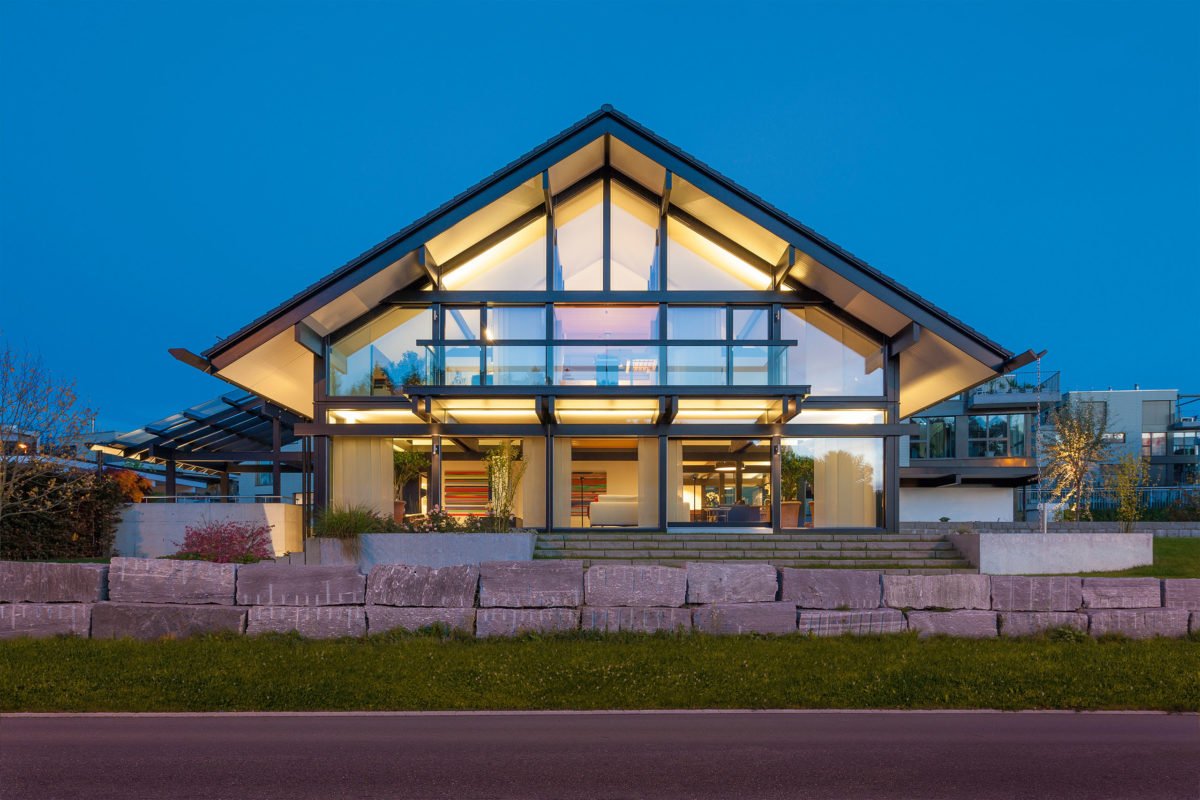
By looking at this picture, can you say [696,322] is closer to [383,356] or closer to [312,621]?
[383,356]

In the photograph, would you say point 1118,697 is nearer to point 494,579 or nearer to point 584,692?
point 584,692

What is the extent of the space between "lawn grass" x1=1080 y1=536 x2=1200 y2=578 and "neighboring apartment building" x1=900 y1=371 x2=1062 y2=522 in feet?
40.3

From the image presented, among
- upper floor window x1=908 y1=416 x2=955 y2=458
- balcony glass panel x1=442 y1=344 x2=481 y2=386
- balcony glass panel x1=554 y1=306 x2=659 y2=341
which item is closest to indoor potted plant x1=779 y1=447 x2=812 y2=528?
balcony glass panel x1=554 y1=306 x2=659 y2=341

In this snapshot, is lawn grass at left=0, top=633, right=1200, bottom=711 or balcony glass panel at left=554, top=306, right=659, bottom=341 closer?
lawn grass at left=0, top=633, right=1200, bottom=711

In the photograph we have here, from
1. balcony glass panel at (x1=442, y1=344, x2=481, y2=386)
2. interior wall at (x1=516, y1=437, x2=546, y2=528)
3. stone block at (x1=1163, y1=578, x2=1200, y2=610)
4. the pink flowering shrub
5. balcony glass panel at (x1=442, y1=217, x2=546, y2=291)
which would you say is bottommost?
stone block at (x1=1163, y1=578, x2=1200, y2=610)

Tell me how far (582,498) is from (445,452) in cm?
421

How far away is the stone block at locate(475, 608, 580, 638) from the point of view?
9164 millimetres

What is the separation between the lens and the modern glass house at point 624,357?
56.9 feet

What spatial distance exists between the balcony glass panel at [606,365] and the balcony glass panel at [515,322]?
788mm

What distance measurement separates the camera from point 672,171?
1684cm

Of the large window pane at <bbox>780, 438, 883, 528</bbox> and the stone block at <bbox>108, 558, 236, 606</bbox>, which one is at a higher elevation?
the large window pane at <bbox>780, 438, 883, 528</bbox>

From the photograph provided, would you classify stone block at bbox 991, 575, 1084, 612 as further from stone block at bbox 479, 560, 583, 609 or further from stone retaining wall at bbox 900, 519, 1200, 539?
stone retaining wall at bbox 900, 519, 1200, 539

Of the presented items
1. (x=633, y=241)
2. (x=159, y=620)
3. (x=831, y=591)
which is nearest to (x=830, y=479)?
(x=633, y=241)

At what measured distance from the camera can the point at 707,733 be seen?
6035mm
